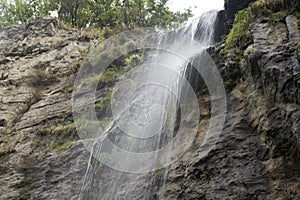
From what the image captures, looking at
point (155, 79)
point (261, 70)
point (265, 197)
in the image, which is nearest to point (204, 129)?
point (261, 70)

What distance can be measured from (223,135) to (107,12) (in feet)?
34.6

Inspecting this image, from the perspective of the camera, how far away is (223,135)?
21.6 feet

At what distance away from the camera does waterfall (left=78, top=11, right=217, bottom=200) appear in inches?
274

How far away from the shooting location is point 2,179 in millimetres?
8578

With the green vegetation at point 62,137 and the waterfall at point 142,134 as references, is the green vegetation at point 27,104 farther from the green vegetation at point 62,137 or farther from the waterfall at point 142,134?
the waterfall at point 142,134

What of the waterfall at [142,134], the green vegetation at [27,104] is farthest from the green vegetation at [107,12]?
the waterfall at [142,134]

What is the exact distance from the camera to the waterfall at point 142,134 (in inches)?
274

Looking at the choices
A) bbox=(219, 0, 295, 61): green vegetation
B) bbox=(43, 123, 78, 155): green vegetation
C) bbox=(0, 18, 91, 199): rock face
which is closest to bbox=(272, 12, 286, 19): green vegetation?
bbox=(219, 0, 295, 61): green vegetation

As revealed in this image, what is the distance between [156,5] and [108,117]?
8.58 metres

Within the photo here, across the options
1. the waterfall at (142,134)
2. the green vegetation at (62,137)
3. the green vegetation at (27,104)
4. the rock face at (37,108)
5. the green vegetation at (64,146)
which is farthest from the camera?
the green vegetation at (27,104)

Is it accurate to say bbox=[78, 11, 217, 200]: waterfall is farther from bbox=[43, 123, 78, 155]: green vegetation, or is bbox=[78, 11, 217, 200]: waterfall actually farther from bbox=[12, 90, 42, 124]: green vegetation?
bbox=[12, 90, 42, 124]: green vegetation

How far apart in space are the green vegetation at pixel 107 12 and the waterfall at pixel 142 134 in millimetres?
5186

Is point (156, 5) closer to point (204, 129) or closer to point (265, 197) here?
point (204, 129)

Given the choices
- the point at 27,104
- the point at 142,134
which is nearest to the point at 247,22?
the point at 142,134
